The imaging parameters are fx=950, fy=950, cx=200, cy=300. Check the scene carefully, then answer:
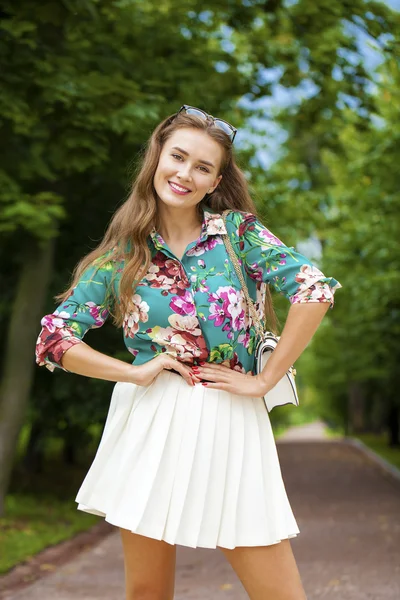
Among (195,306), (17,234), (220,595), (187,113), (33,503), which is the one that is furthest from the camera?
(33,503)

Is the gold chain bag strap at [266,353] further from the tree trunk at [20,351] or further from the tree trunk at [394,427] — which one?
the tree trunk at [394,427]

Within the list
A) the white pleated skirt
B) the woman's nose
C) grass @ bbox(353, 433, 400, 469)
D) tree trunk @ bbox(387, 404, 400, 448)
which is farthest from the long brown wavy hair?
tree trunk @ bbox(387, 404, 400, 448)

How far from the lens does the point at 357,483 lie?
57.7 ft

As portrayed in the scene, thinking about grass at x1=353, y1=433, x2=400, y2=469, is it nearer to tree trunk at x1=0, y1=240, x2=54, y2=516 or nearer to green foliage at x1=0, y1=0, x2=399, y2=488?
green foliage at x1=0, y1=0, x2=399, y2=488

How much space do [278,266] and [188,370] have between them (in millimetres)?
420

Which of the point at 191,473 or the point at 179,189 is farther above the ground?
the point at 179,189

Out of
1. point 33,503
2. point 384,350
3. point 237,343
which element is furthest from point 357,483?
point 237,343

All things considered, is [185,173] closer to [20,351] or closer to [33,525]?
[20,351]

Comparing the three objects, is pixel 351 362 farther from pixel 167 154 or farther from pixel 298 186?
pixel 167 154

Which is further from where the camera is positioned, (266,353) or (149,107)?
(149,107)

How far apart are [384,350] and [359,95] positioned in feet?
35.0

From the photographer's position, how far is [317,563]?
8.42m

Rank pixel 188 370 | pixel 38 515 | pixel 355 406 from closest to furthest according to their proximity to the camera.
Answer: pixel 188 370 → pixel 38 515 → pixel 355 406

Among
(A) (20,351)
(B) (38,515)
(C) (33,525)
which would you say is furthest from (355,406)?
(A) (20,351)
